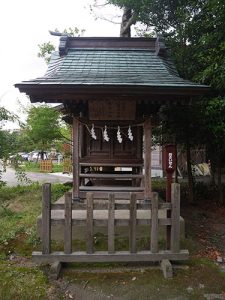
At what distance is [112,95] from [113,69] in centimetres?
146

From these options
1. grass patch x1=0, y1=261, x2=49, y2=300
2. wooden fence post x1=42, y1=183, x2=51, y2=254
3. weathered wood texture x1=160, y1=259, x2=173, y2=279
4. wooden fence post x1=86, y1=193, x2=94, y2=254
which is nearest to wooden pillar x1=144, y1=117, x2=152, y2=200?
weathered wood texture x1=160, y1=259, x2=173, y2=279

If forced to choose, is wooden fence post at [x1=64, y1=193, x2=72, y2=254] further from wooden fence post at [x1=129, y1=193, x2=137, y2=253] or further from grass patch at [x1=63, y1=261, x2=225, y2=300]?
wooden fence post at [x1=129, y1=193, x2=137, y2=253]

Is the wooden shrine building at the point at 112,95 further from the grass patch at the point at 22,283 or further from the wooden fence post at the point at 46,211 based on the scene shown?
the grass patch at the point at 22,283

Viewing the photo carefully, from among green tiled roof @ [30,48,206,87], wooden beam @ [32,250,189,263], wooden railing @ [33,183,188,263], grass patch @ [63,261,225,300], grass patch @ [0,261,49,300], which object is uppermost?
green tiled roof @ [30,48,206,87]

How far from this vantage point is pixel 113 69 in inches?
312

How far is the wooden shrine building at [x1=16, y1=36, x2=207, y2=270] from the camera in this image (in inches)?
259

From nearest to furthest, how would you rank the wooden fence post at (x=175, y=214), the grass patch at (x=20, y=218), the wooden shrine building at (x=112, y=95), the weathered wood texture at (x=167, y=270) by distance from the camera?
the weathered wood texture at (x=167, y=270)
the wooden fence post at (x=175, y=214)
the grass patch at (x=20, y=218)
the wooden shrine building at (x=112, y=95)

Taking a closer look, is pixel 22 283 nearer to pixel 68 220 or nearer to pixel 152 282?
pixel 68 220

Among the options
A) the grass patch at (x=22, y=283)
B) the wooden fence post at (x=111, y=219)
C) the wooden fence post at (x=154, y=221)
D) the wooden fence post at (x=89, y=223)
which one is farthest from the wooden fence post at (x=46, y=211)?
the wooden fence post at (x=154, y=221)

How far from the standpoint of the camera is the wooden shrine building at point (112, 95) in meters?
6.57

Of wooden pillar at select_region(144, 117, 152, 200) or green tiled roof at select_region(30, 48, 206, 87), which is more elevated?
green tiled roof at select_region(30, 48, 206, 87)

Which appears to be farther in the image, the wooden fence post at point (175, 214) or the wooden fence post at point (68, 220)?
the wooden fence post at point (175, 214)

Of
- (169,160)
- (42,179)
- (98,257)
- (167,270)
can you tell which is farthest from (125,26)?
(167,270)

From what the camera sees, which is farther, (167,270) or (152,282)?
(167,270)
